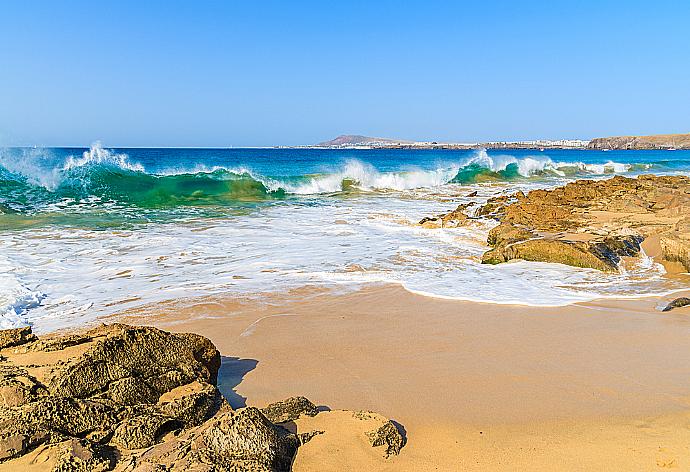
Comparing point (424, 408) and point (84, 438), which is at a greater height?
point (84, 438)

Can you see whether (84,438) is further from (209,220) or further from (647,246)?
(209,220)

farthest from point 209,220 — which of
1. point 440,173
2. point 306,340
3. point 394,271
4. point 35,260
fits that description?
point 440,173

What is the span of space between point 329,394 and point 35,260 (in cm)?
613

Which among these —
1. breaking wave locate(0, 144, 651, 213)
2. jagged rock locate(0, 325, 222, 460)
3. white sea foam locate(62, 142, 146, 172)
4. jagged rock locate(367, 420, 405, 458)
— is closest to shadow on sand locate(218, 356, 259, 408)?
jagged rock locate(0, 325, 222, 460)

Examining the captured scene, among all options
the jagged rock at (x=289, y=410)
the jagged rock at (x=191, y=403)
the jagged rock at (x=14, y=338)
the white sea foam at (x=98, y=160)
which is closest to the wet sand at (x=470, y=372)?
the jagged rock at (x=289, y=410)

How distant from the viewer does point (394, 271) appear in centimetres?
710

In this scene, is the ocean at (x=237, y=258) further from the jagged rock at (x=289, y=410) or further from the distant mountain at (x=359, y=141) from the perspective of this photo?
the distant mountain at (x=359, y=141)

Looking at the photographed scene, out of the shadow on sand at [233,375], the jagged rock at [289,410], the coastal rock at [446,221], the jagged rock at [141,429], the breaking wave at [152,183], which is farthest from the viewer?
the breaking wave at [152,183]

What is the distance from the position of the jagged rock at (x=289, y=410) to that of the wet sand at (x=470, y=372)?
5.0 inches

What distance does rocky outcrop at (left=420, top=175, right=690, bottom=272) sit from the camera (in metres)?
7.37

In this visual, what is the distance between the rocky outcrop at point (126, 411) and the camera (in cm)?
236

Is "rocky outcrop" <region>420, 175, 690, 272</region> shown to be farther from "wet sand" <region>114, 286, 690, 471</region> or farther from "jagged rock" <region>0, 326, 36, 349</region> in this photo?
"jagged rock" <region>0, 326, 36, 349</region>

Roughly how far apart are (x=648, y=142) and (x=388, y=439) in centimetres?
13199

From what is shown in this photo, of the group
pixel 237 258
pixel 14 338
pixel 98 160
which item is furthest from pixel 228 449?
pixel 98 160
